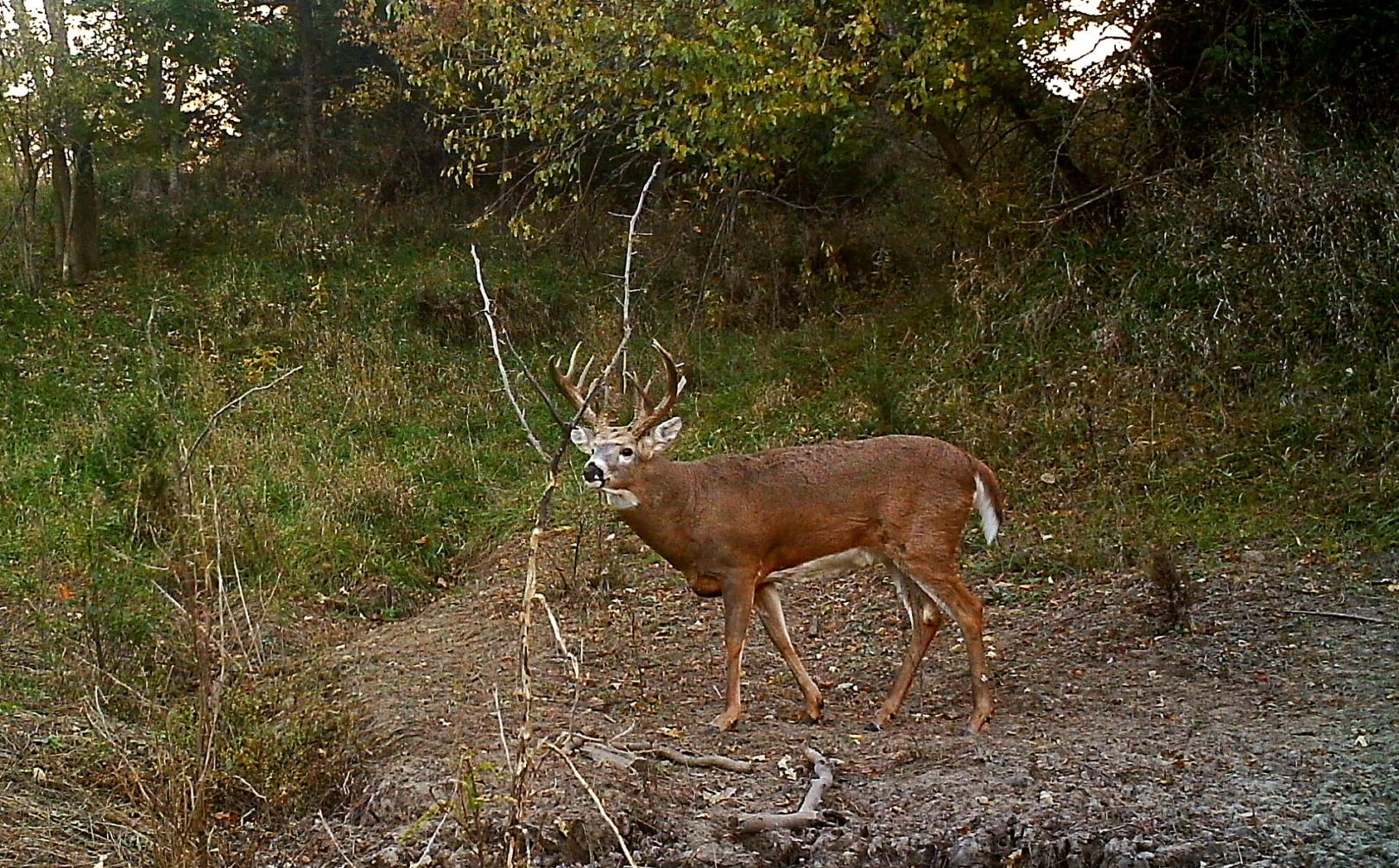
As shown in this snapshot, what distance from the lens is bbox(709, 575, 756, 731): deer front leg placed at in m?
6.82

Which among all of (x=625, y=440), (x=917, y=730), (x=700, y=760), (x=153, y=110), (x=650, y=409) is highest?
(x=153, y=110)

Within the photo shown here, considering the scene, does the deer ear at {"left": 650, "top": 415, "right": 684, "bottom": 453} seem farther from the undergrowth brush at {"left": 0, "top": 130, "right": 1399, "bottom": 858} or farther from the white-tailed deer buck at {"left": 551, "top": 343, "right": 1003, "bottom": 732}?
the undergrowth brush at {"left": 0, "top": 130, "right": 1399, "bottom": 858}

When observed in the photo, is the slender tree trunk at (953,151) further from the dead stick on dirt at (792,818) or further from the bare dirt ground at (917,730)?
the dead stick on dirt at (792,818)

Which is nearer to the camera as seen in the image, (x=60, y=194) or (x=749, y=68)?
(x=749, y=68)

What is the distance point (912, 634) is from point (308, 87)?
14.3 metres

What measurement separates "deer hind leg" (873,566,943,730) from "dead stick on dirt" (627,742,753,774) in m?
0.93

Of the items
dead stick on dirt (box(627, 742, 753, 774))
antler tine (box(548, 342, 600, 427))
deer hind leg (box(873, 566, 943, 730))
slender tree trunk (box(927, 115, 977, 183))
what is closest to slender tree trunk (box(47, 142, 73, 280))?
slender tree trunk (box(927, 115, 977, 183))

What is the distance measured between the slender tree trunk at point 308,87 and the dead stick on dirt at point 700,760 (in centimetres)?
1403

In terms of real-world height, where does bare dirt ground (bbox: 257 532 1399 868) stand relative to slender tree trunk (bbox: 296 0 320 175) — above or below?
below

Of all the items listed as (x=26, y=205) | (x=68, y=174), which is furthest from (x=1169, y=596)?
(x=26, y=205)

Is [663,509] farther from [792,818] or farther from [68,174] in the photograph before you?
[68,174]

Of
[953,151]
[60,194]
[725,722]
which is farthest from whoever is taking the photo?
[60,194]

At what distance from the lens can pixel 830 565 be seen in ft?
23.0

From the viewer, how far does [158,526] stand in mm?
7867
